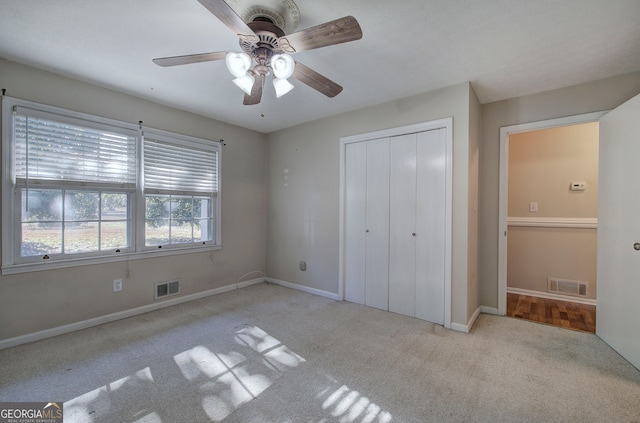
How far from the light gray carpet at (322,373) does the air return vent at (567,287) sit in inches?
47.0

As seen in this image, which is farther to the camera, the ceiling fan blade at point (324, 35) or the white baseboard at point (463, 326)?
the white baseboard at point (463, 326)

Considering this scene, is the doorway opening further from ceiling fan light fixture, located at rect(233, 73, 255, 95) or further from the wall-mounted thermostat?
ceiling fan light fixture, located at rect(233, 73, 255, 95)

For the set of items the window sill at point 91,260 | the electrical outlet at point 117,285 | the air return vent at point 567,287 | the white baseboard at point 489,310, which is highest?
the window sill at point 91,260

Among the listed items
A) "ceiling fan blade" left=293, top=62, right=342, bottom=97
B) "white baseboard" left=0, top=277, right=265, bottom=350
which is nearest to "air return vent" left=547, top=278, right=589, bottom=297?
"ceiling fan blade" left=293, top=62, right=342, bottom=97

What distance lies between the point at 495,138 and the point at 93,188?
434 cm

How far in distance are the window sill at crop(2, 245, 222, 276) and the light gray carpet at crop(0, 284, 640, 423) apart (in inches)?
25.3

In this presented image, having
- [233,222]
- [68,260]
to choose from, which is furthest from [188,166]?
[68,260]

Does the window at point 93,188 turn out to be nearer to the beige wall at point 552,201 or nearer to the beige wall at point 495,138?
the beige wall at point 495,138

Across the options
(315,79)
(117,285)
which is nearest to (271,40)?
(315,79)

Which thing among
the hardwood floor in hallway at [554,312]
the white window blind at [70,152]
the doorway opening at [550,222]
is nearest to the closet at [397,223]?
the doorway opening at [550,222]

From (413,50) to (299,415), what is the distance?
264cm

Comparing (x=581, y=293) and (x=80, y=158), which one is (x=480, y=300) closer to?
(x=581, y=293)

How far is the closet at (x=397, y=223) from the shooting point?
Result: 2863 mm

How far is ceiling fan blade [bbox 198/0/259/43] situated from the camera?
1.26 metres
